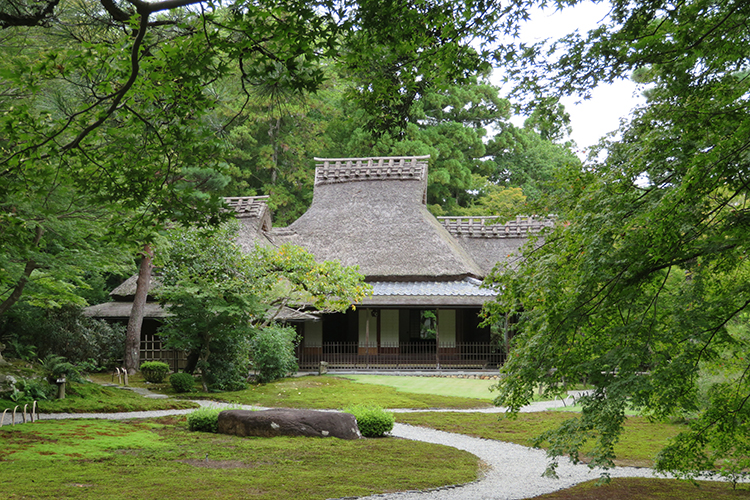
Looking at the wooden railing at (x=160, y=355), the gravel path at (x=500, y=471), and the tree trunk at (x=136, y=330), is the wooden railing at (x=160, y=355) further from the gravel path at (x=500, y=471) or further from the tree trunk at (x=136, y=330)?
the gravel path at (x=500, y=471)

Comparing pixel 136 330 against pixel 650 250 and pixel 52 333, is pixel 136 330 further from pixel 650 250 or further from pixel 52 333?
pixel 650 250

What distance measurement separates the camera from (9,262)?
12055 millimetres

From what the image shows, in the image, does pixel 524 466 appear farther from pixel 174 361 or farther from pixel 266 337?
pixel 174 361

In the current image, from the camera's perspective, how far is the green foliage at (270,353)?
18.7 metres

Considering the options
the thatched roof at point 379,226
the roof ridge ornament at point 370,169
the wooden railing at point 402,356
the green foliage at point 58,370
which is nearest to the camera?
the green foliage at point 58,370

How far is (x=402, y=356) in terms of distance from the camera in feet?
80.4

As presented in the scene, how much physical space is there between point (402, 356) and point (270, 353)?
710 cm

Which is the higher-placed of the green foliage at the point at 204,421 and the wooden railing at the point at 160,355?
the wooden railing at the point at 160,355

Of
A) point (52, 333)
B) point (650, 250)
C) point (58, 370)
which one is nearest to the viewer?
point (650, 250)

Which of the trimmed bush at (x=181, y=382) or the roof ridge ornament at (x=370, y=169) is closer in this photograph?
the trimmed bush at (x=181, y=382)

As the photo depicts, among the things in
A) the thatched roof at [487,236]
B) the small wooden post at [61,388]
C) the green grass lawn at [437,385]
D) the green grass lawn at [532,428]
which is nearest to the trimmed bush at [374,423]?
the green grass lawn at [532,428]

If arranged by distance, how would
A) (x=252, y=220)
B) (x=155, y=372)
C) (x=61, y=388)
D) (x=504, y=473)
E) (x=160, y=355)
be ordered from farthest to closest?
(x=252, y=220) < (x=160, y=355) < (x=155, y=372) < (x=61, y=388) < (x=504, y=473)

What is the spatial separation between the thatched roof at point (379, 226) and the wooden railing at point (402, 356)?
2.79m

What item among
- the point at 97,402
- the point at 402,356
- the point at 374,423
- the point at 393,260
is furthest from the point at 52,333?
the point at 393,260
